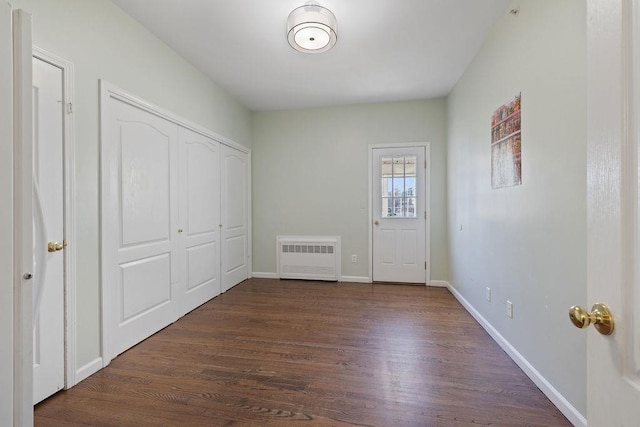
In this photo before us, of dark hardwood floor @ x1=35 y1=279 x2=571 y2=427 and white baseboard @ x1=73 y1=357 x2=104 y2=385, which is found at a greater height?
white baseboard @ x1=73 y1=357 x2=104 y2=385

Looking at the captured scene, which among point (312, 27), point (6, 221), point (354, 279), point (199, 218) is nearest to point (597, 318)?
point (6, 221)

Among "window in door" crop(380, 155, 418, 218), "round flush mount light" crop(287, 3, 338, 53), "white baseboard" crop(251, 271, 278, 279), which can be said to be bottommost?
"white baseboard" crop(251, 271, 278, 279)

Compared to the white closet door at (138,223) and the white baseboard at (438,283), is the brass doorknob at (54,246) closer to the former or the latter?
the white closet door at (138,223)

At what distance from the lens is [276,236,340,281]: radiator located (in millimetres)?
4430

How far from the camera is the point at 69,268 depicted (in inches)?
72.7

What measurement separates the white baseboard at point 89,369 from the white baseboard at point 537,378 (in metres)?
2.90

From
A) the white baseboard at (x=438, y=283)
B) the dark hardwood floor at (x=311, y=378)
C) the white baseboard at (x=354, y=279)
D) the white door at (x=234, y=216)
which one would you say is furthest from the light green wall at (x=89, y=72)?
the white baseboard at (x=438, y=283)

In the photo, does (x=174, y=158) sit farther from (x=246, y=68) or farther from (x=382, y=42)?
(x=382, y=42)

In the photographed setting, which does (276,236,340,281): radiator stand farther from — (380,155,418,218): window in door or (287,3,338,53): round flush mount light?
(287,3,338,53): round flush mount light

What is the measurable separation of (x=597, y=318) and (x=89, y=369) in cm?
267

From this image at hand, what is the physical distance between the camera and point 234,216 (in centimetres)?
417

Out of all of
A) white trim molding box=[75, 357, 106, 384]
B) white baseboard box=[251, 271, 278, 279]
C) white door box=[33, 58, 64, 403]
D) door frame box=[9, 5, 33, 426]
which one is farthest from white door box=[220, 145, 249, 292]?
door frame box=[9, 5, 33, 426]

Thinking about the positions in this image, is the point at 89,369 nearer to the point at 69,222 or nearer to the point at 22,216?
the point at 69,222

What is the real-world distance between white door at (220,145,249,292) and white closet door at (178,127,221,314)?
0.18 meters
